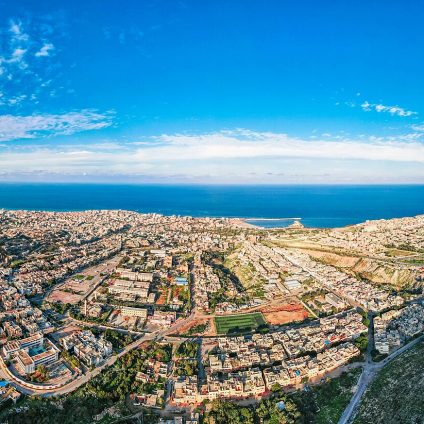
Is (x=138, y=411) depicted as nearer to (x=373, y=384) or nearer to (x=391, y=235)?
(x=373, y=384)

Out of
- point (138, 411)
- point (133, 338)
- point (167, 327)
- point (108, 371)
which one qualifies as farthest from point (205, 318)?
point (138, 411)

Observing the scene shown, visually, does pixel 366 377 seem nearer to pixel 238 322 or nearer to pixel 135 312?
pixel 238 322

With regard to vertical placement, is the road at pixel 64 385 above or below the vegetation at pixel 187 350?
below

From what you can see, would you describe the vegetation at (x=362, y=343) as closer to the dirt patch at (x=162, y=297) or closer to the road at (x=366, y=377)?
the road at (x=366, y=377)

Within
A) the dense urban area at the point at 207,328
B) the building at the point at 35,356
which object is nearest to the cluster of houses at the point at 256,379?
the dense urban area at the point at 207,328

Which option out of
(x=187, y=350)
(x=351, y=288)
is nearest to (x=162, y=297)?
(x=187, y=350)

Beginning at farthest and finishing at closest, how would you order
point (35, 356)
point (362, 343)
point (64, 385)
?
point (362, 343), point (35, 356), point (64, 385)

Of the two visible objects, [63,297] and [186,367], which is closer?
[186,367]
